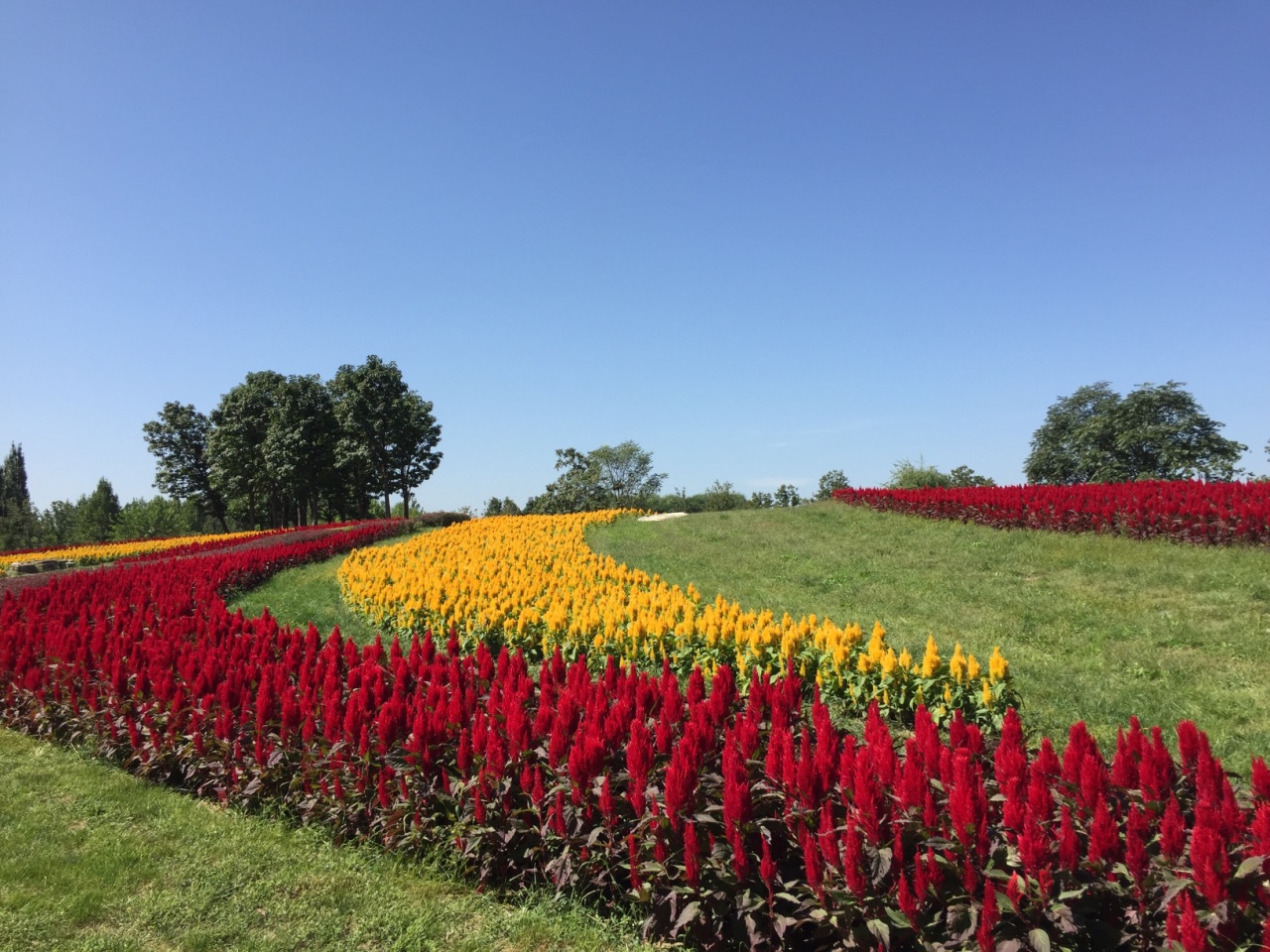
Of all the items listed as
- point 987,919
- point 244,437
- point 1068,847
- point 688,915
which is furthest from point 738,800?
point 244,437

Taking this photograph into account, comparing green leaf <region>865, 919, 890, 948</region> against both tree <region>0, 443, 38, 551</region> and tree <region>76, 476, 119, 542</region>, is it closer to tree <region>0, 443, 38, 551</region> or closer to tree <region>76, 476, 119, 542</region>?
tree <region>0, 443, 38, 551</region>

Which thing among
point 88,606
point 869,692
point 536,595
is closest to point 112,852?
point 869,692

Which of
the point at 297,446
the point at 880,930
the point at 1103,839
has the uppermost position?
the point at 297,446

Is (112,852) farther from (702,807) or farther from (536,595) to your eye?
(536,595)

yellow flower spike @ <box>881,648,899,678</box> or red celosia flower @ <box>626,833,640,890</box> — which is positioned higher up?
yellow flower spike @ <box>881,648,899,678</box>

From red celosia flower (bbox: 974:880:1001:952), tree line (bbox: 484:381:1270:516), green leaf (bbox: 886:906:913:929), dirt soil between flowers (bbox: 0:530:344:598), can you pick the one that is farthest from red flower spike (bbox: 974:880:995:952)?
tree line (bbox: 484:381:1270:516)

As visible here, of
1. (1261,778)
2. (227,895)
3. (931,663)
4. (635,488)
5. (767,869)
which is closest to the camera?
(1261,778)

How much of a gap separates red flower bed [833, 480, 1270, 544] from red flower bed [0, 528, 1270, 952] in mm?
12266

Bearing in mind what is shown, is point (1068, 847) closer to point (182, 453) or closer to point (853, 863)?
point (853, 863)

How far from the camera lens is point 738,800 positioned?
296 centimetres

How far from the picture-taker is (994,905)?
2367 millimetres

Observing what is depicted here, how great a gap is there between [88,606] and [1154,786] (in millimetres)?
11562

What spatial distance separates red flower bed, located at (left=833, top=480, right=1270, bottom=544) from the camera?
13.3 metres

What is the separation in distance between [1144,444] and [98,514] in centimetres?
8058
